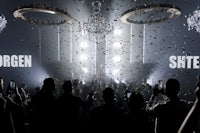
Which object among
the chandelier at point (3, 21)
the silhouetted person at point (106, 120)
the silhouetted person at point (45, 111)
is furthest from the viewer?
the chandelier at point (3, 21)

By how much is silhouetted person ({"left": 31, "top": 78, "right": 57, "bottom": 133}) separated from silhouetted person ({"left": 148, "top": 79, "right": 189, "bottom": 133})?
1.30 meters

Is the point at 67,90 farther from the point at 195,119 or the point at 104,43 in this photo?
the point at 104,43

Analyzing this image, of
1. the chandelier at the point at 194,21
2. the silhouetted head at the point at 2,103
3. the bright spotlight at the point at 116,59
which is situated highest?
the chandelier at the point at 194,21

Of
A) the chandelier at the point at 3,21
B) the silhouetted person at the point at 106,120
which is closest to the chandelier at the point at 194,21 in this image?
the chandelier at the point at 3,21

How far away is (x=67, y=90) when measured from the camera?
4.14m

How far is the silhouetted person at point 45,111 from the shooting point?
3.80 metres

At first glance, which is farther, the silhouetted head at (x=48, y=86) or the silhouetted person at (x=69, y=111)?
the silhouetted person at (x=69, y=111)

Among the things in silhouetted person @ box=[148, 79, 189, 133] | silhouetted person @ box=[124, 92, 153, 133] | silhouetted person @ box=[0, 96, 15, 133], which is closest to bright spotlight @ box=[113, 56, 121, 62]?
silhouetted person @ box=[0, 96, 15, 133]

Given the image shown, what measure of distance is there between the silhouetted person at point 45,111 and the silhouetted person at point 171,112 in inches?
51.3

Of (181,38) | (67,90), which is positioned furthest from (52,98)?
(181,38)

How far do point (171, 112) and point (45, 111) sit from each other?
153cm

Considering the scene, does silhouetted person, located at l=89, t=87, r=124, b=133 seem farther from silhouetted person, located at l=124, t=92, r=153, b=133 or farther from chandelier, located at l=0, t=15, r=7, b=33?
chandelier, located at l=0, t=15, r=7, b=33

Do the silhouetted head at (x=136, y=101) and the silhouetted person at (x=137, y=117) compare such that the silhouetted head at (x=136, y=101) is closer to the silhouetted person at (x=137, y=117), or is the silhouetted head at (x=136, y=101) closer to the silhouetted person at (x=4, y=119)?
the silhouetted person at (x=137, y=117)

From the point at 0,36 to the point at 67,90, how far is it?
48.0 ft
